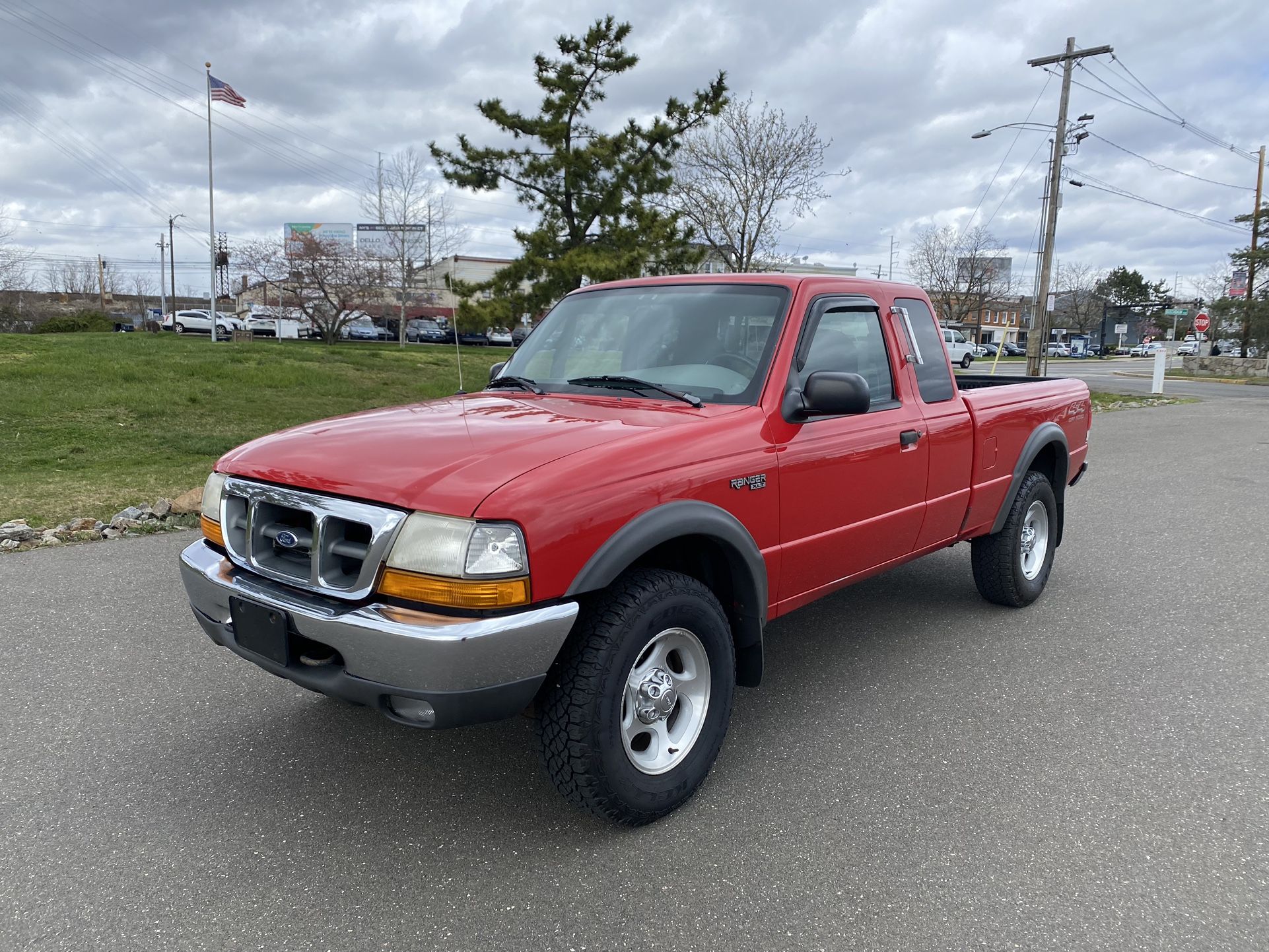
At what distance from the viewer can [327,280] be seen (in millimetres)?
34625

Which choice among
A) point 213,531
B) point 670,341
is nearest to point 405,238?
point 670,341

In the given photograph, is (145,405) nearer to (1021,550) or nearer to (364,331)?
(1021,550)

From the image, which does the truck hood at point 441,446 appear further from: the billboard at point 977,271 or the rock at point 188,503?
the billboard at point 977,271

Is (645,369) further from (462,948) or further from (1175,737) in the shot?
(1175,737)

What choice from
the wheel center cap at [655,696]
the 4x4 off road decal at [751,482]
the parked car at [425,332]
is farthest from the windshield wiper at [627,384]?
the parked car at [425,332]

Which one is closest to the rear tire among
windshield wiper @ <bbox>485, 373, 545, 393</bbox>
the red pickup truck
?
the red pickup truck

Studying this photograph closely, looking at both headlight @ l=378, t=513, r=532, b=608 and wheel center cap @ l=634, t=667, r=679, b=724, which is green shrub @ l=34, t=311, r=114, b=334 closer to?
headlight @ l=378, t=513, r=532, b=608

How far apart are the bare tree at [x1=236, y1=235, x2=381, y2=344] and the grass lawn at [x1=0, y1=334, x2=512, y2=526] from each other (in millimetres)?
12497

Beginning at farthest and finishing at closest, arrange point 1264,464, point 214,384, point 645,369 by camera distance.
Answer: point 214,384
point 1264,464
point 645,369

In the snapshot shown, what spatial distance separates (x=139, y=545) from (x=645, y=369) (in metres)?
4.53

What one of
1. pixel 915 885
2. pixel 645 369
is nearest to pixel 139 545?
pixel 645 369

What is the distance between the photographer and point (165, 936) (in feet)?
7.70

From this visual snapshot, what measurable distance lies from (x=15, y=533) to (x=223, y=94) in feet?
99.0

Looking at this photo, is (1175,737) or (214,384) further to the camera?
(214,384)
